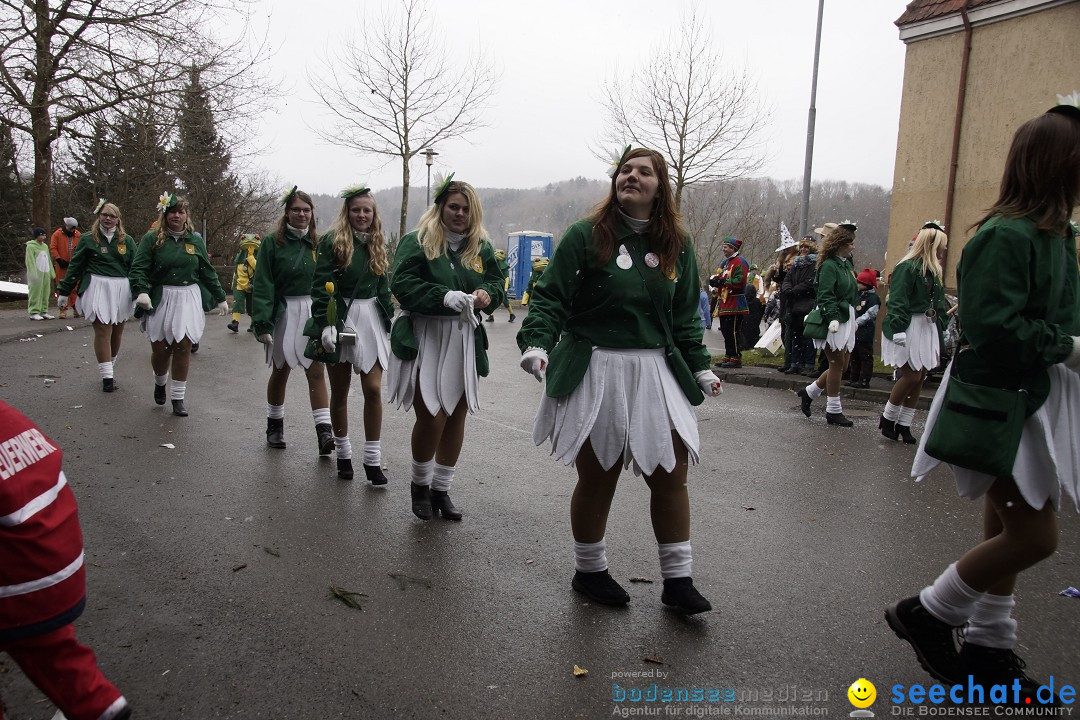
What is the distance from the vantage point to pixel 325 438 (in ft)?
21.4

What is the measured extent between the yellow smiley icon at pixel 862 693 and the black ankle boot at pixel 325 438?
178 inches

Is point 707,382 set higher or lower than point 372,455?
higher

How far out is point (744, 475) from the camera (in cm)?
634

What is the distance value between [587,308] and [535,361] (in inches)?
15.6

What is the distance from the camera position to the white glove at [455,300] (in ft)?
15.7

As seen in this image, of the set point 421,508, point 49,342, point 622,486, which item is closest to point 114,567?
point 421,508

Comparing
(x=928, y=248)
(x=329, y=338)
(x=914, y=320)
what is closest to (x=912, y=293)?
(x=914, y=320)

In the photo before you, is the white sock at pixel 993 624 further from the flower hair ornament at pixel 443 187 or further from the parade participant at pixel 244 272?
the parade participant at pixel 244 272

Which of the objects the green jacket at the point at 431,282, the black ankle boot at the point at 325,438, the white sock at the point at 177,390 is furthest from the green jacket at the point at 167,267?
the green jacket at the point at 431,282

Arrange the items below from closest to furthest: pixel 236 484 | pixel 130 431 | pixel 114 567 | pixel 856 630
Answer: pixel 856 630 < pixel 114 567 < pixel 236 484 < pixel 130 431

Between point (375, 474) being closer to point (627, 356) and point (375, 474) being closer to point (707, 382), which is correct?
point (627, 356)

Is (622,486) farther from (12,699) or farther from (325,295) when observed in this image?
(12,699)

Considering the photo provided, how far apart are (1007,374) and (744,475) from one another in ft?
11.6

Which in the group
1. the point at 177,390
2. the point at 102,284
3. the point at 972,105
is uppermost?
the point at 972,105
